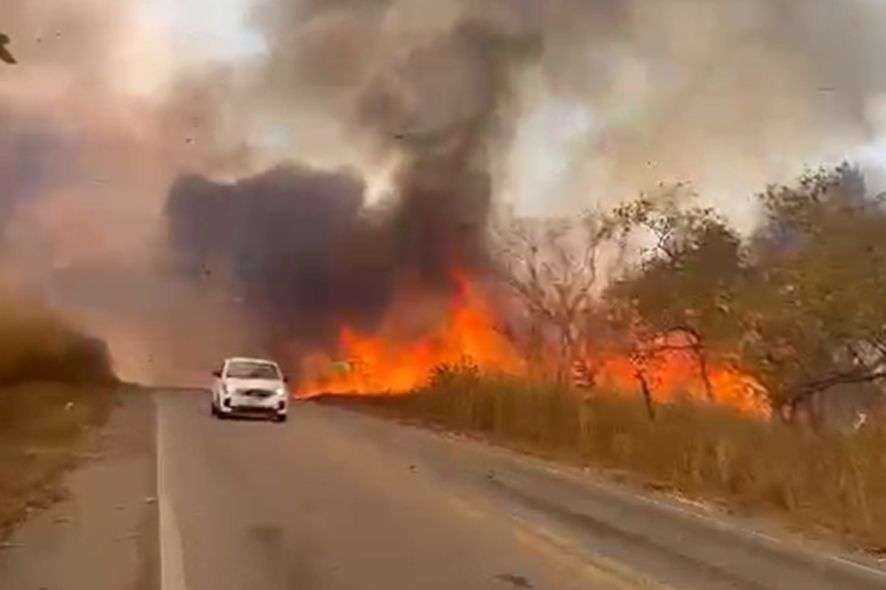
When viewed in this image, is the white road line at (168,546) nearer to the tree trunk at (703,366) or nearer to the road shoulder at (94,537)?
the road shoulder at (94,537)

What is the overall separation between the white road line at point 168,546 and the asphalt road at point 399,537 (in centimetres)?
2

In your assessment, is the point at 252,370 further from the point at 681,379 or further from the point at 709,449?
the point at 709,449

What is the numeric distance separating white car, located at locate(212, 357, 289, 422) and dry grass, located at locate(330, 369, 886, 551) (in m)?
4.34

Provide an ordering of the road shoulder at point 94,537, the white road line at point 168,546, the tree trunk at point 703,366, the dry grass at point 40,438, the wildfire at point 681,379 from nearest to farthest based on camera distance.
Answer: the white road line at point 168,546
the road shoulder at point 94,537
the dry grass at point 40,438
the wildfire at point 681,379
the tree trunk at point 703,366

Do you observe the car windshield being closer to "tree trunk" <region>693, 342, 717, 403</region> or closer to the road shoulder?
"tree trunk" <region>693, 342, 717, 403</region>

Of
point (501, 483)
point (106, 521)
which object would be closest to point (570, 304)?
point (501, 483)

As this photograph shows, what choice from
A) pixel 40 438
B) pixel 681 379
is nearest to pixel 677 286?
pixel 681 379

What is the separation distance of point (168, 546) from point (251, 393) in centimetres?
2131

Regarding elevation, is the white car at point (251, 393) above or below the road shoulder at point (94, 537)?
above

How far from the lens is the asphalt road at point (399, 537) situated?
9930 mm

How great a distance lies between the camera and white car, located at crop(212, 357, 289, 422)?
32406 mm

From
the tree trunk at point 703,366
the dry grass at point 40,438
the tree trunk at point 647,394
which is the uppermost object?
the tree trunk at point 703,366

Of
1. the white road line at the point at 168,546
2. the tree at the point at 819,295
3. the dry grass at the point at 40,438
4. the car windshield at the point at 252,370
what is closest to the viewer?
the white road line at the point at 168,546

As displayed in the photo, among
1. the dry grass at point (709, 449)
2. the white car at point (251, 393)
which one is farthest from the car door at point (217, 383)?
the dry grass at point (709, 449)
